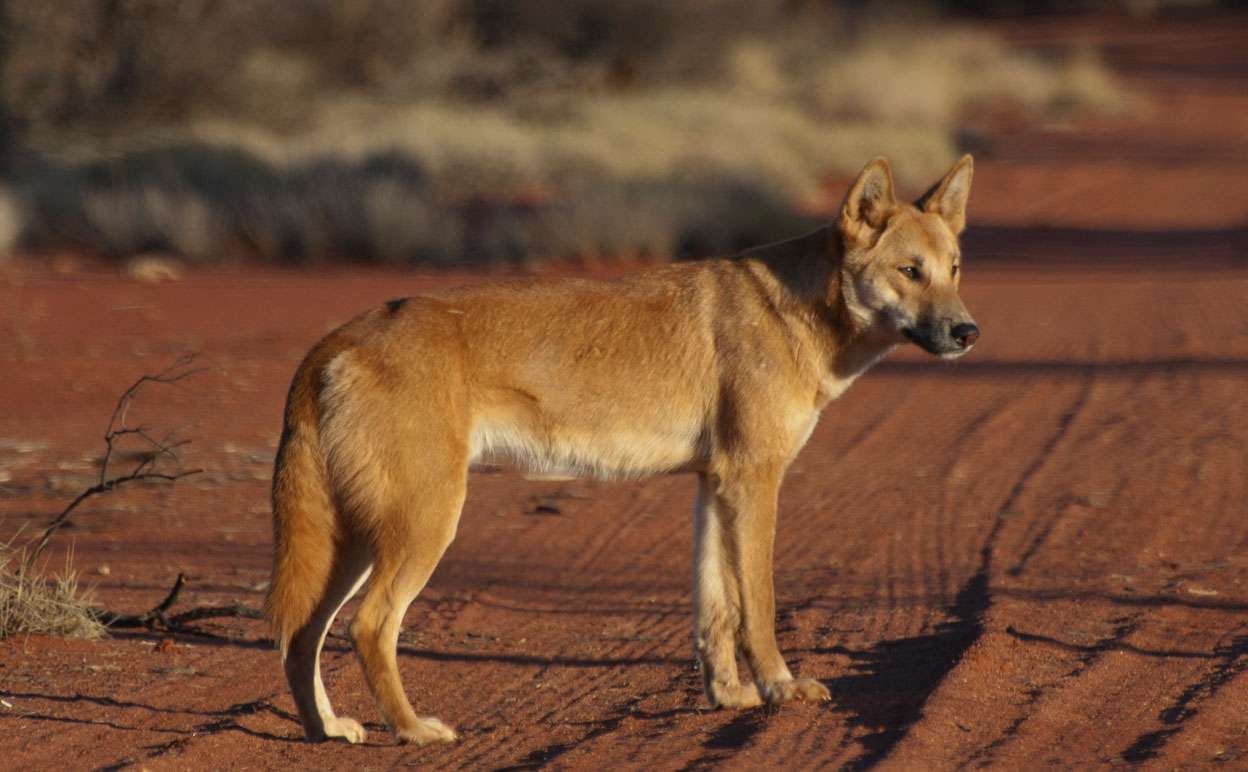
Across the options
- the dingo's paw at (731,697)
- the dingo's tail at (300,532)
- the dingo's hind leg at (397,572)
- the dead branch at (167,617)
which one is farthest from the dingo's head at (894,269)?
the dead branch at (167,617)

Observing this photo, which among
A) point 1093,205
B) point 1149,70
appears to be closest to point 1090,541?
point 1093,205

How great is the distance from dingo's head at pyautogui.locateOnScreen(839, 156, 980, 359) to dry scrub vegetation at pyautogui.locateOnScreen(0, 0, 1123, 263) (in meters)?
13.6

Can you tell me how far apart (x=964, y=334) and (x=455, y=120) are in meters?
23.9

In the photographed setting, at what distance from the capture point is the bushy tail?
6000 mm

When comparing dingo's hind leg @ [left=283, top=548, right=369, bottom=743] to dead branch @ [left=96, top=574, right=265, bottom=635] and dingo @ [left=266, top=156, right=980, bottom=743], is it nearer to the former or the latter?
dingo @ [left=266, top=156, right=980, bottom=743]

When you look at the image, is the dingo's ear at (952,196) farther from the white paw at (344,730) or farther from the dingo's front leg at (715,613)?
the white paw at (344,730)

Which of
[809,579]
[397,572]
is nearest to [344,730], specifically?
[397,572]

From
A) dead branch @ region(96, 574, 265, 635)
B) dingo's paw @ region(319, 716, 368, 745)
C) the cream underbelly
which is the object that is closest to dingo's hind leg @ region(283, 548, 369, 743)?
dingo's paw @ region(319, 716, 368, 745)

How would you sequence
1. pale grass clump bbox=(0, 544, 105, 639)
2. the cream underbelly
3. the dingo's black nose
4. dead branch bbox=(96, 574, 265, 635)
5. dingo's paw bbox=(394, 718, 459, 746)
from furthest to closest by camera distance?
1. dead branch bbox=(96, 574, 265, 635)
2. pale grass clump bbox=(0, 544, 105, 639)
3. the dingo's black nose
4. the cream underbelly
5. dingo's paw bbox=(394, 718, 459, 746)

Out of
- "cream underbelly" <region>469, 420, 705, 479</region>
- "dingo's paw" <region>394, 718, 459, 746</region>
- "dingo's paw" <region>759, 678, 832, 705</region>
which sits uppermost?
"cream underbelly" <region>469, 420, 705, 479</region>

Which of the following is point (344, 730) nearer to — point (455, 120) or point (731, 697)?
point (731, 697)

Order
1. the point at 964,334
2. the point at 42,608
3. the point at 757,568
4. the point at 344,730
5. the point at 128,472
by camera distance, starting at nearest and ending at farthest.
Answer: the point at 344,730, the point at 757,568, the point at 964,334, the point at 42,608, the point at 128,472

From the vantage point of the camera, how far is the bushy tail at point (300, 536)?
236 inches

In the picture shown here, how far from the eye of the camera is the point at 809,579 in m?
8.59
